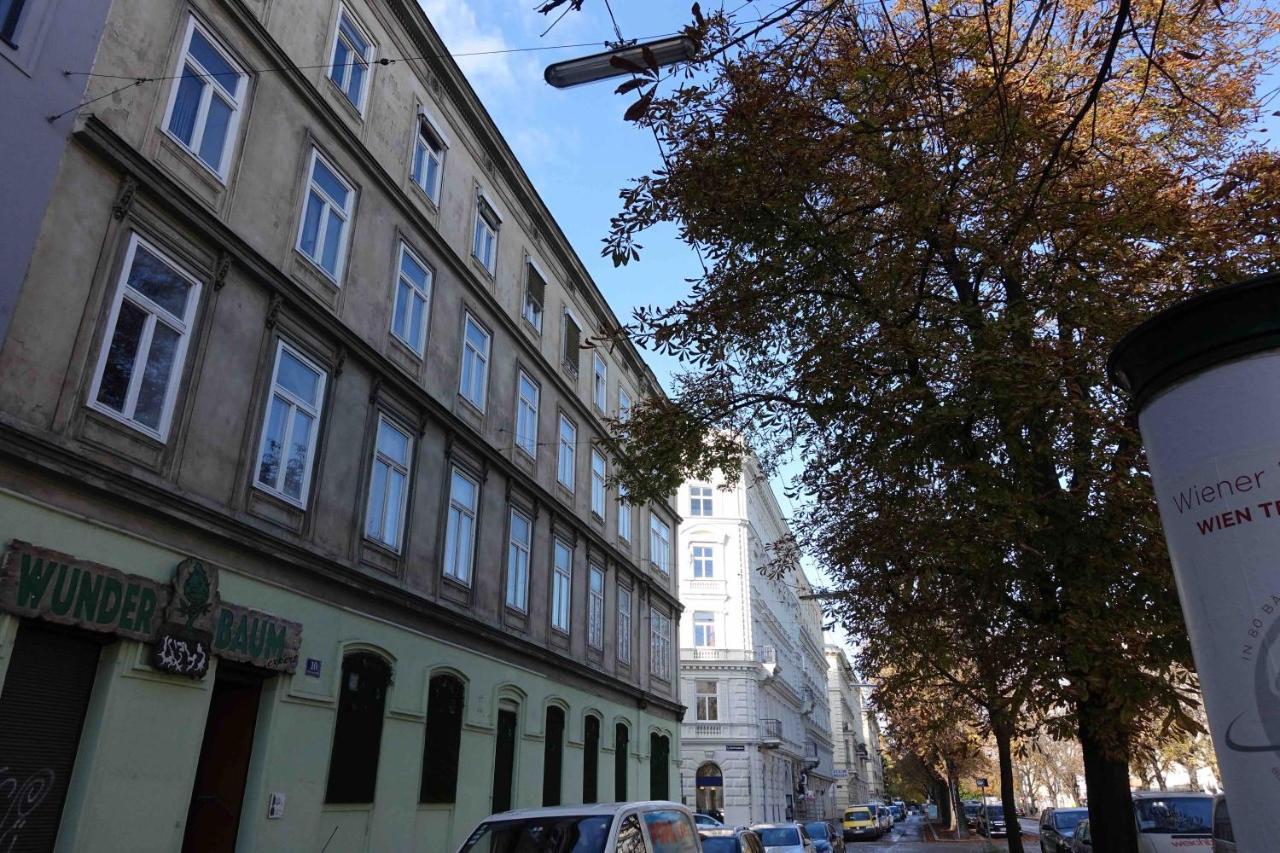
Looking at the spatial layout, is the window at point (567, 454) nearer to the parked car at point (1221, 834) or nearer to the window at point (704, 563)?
the parked car at point (1221, 834)

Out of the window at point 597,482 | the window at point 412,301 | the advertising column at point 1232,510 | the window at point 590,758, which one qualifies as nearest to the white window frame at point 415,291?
the window at point 412,301

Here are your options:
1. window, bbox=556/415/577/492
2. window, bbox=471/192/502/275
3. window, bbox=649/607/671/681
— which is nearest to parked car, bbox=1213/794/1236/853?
window, bbox=556/415/577/492

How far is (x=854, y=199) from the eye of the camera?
9688 millimetres

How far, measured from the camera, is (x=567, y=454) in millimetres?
23266

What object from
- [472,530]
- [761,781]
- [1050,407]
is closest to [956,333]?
[1050,407]

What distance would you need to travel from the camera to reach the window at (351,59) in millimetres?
14922

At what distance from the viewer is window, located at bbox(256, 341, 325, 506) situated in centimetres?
1217

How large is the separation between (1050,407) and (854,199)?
9.94 ft

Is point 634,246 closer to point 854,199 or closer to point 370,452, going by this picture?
point 854,199

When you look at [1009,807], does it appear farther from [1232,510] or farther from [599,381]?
[1232,510]

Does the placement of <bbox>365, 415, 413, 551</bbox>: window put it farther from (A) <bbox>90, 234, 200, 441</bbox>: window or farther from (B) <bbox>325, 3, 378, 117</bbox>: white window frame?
(B) <bbox>325, 3, 378, 117</bbox>: white window frame

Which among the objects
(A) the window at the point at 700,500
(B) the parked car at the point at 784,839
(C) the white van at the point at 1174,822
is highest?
(A) the window at the point at 700,500

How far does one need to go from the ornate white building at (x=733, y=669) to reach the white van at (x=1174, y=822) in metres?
26.0

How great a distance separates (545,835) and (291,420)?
7.15 meters
